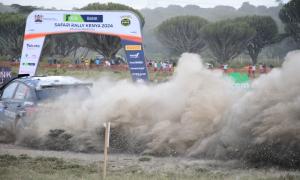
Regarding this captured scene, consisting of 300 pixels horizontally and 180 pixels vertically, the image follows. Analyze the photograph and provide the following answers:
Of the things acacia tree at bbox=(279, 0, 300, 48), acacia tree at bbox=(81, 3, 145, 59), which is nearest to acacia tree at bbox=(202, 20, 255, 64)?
acacia tree at bbox=(279, 0, 300, 48)

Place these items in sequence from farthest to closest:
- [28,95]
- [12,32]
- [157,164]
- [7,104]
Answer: [12,32], [7,104], [28,95], [157,164]

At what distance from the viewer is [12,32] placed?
6431cm

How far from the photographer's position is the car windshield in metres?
12.2

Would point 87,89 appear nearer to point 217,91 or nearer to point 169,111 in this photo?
point 169,111

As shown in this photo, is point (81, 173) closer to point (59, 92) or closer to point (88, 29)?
point (59, 92)

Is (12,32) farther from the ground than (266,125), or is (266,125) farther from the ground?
(12,32)

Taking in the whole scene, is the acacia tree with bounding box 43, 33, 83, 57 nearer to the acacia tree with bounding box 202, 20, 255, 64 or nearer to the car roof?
the acacia tree with bounding box 202, 20, 255, 64

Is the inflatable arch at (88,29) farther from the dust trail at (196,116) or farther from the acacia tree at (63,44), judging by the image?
the acacia tree at (63,44)

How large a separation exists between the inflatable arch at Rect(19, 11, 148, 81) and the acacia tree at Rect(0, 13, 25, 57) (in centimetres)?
4361

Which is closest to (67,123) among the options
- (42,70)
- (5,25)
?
(42,70)

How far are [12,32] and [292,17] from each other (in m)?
36.1

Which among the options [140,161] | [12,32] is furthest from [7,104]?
[12,32]

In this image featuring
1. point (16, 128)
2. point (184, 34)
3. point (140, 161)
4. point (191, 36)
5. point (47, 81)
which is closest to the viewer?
point (140, 161)

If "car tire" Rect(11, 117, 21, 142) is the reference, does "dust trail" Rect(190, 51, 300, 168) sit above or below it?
above
